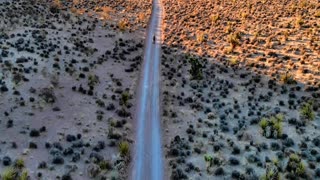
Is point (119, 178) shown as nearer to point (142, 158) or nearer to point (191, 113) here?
point (142, 158)


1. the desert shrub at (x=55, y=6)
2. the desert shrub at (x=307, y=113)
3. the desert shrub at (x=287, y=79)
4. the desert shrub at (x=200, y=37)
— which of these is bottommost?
the desert shrub at (x=307, y=113)

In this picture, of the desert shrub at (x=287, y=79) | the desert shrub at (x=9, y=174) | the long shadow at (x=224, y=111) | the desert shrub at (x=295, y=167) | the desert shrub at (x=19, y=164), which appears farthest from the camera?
the desert shrub at (x=287, y=79)

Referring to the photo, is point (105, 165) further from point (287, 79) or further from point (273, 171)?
point (287, 79)

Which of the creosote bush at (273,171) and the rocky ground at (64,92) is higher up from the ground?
the rocky ground at (64,92)

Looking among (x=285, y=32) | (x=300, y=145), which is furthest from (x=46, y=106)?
(x=285, y=32)

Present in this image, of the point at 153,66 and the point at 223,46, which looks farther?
the point at 223,46

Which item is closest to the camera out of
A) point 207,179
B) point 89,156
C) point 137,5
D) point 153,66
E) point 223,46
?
point 207,179

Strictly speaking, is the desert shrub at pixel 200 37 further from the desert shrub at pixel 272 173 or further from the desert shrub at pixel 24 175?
the desert shrub at pixel 24 175

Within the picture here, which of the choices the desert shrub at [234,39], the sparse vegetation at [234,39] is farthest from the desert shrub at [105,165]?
the desert shrub at [234,39]
